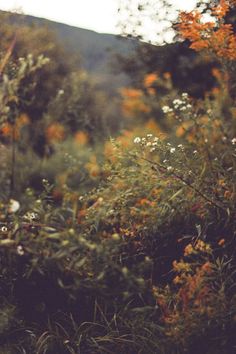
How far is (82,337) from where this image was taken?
3887 millimetres

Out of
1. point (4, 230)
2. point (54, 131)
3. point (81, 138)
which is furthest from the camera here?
point (81, 138)

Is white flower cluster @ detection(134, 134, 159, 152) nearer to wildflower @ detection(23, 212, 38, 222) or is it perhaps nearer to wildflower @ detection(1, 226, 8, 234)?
wildflower @ detection(23, 212, 38, 222)

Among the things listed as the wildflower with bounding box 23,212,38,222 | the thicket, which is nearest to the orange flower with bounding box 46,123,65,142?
the thicket

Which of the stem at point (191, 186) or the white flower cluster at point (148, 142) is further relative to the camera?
the white flower cluster at point (148, 142)

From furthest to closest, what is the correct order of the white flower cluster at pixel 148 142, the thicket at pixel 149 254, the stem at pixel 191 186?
the white flower cluster at pixel 148 142 → the stem at pixel 191 186 → the thicket at pixel 149 254

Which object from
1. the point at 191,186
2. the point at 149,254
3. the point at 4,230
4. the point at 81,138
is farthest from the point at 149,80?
the point at 4,230

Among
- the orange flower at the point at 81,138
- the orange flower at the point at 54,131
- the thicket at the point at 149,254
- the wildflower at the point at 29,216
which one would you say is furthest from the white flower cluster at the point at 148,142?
the orange flower at the point at 54,131

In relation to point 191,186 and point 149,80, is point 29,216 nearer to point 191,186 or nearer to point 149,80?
point 191,186

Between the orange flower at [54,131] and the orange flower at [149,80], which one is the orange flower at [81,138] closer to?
the orange flower at [54,131]

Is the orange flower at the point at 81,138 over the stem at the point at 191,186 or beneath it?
beneath

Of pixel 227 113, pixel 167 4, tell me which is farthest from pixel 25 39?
pixel 227 113

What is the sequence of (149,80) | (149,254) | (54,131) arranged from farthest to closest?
(54,131)
(149,80)
(149,254)

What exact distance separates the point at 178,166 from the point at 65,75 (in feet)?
40.4

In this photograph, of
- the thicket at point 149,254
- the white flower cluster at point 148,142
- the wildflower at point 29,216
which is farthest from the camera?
the white flower cluster at point 148,142
